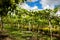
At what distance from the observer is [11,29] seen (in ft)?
25.5

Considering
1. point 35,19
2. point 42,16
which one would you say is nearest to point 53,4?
point 42,16

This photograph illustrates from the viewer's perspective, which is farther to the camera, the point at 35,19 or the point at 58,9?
the point at 35,19

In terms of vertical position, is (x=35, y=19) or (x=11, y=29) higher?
(x=35, y=19)

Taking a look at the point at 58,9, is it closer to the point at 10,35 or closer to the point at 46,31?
→ the point at 46,31

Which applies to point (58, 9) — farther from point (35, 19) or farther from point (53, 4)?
point (35, 19)

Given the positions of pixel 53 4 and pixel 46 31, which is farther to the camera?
pixel 46 31

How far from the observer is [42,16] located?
23.4 feet

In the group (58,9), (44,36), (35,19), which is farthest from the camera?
(35,19)

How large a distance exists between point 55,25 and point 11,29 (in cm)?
211

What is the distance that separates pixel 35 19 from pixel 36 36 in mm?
958

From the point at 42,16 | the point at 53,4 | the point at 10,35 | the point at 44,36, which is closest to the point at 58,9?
the point at 53,4

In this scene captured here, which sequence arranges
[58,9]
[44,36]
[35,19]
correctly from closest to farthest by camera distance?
1. [58,9]
2. [44,36]
3. [35,19]

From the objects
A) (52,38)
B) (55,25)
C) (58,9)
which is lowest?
(52,38)

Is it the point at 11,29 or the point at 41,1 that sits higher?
the point at 41,1
